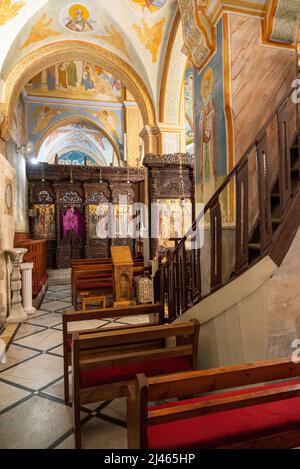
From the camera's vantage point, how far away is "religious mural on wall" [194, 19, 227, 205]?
3906 millimetres

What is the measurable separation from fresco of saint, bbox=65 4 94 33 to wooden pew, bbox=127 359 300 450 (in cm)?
897

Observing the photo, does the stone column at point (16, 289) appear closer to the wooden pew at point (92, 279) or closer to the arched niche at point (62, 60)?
the wooden pew at point (92, 279)

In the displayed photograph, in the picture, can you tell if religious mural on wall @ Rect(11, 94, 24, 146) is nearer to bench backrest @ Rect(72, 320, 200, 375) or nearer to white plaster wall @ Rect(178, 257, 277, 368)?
bench backrest @ Rect(72, 320, 200, 375)

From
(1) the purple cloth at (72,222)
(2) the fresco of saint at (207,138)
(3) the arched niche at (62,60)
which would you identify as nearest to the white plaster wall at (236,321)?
(2) the fresco of saint at (207,138)

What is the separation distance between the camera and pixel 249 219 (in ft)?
12.6

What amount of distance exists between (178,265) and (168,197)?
570 centimetres

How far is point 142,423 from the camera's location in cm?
147

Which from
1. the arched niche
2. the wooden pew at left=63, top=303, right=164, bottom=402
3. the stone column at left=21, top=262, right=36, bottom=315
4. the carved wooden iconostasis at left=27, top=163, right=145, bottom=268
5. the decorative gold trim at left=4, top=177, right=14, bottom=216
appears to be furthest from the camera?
the carved wooden iconostasis at left=27, top=163, right=145, bottom=268

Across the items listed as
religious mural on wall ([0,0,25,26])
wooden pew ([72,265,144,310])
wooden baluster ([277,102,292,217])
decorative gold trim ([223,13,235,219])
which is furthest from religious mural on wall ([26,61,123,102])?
wooden baluster ([277,102,292,217])

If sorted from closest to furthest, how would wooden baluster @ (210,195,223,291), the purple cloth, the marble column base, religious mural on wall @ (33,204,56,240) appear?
wooden baluster @ (210,195,223,291), the marble column base, religious mural on wall @ (33,204,56,240), the purple cloth

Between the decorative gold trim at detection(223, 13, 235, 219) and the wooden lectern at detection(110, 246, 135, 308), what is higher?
the decorative gold trim at detection(223, 13, 235, 219)

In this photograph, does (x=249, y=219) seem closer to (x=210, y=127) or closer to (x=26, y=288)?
(x=210, y=127)

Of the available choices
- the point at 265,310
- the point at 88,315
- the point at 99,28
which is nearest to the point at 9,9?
the point at 99,28

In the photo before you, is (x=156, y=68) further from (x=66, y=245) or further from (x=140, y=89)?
(x=66, y=245)
